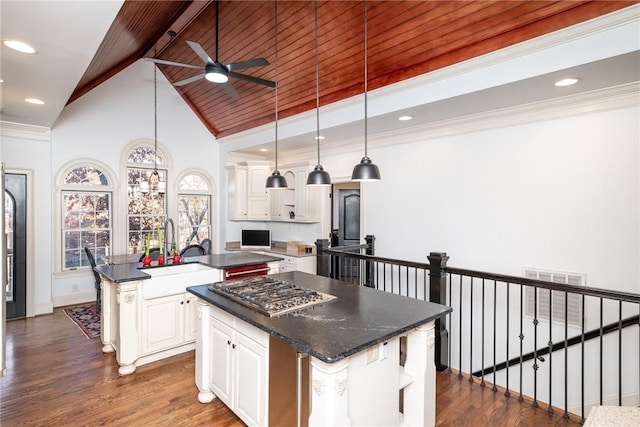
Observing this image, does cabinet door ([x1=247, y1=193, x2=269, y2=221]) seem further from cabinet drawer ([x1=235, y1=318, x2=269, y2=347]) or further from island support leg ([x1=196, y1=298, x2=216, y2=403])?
cabinet drawer ([x1=235, y1=318, x2=269, y2=347])

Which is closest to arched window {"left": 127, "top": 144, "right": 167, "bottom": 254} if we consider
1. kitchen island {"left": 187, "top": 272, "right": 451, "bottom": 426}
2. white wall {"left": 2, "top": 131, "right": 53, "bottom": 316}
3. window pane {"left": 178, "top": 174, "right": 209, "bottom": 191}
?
window pane {"left": 178, "top": 174, "right": 209, "bottom": 191}

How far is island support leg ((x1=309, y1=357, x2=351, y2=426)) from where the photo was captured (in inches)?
67.0

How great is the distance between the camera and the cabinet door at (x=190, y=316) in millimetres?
3702

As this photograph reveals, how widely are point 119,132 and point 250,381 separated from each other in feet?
18.1

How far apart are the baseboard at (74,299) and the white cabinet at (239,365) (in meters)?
4.31

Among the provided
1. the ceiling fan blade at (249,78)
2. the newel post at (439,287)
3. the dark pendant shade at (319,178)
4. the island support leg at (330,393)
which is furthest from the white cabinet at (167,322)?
the ceiling fan blade at (249,78)

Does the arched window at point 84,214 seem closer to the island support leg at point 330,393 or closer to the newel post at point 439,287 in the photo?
the newel post at point 439,287

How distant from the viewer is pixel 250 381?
2361 millimetres

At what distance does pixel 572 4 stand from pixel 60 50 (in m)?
3.84

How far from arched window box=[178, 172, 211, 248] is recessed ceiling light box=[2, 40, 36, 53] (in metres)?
4.45

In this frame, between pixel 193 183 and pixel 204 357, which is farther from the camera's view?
pixel 193 183

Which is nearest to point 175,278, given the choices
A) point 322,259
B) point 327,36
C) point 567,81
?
point 322,259

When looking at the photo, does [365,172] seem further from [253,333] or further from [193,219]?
[193,219]

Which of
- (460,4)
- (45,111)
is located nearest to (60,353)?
(45,111)
